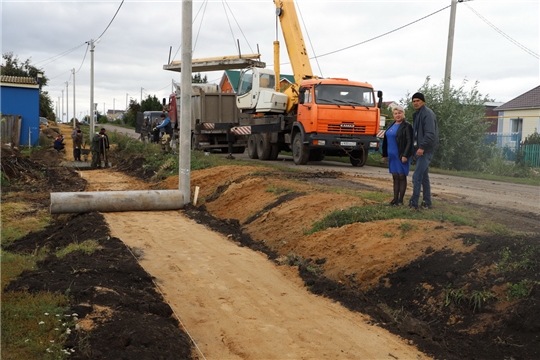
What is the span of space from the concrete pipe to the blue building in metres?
24.4

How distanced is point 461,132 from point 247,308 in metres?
18.1

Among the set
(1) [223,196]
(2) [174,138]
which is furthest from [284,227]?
(2) [174,138]

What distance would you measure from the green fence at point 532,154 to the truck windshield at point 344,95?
7756mm

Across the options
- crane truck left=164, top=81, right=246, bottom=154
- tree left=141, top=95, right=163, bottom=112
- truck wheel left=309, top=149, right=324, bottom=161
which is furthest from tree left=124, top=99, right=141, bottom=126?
truck wheel left=309, top=149, right=324, bottom=161

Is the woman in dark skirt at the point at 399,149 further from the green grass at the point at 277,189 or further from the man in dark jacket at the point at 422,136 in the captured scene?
the green grass at the point at 277,189

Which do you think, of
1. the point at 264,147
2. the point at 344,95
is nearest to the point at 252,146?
the point at 264,147

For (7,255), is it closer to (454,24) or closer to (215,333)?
(215,333)

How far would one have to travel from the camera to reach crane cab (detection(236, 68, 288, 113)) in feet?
70.6

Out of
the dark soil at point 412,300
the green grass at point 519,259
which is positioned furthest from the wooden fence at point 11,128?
the green grass at point 519,259

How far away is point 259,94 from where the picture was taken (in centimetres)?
2225

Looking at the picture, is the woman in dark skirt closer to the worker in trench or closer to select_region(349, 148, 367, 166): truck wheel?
select_region(349, 148, 367, 166): truck wheel

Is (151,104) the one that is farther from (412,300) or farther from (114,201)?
(412,300)

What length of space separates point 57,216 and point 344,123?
10.0 metres

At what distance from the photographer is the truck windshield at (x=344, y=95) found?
19.1 meters
